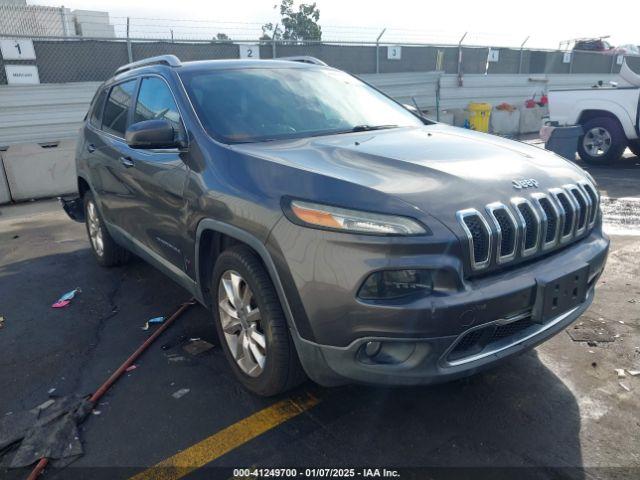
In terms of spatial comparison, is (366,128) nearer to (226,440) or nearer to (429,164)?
(429,164)

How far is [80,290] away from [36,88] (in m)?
7.69

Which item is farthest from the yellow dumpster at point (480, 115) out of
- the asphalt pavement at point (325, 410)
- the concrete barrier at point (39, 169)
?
the asphalt pavement at point (325, 410)

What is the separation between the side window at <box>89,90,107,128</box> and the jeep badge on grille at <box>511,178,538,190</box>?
3.88 meters

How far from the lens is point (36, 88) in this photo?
1059 cm

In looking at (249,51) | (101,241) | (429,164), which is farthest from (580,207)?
(249,51)

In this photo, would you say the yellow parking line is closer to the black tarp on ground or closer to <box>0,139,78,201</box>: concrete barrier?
the black tarp on ground

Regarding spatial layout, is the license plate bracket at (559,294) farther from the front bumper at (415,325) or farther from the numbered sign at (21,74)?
the numbered sign at (21,74)

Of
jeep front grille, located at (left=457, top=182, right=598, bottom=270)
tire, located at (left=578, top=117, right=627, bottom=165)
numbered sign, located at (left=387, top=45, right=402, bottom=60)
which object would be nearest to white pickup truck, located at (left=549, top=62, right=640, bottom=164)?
tire, located at (left=578, top=117, right=627, bottom=165)

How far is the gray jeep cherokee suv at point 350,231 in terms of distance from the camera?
2178 mm

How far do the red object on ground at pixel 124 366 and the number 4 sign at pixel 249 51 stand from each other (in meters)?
9.99

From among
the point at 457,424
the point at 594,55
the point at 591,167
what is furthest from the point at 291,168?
the point at 594,55

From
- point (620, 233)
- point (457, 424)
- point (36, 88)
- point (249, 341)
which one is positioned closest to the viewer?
point (457, 424)

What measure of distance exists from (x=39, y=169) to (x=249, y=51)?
609 centimetres

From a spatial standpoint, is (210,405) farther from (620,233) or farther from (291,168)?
(620,233)
